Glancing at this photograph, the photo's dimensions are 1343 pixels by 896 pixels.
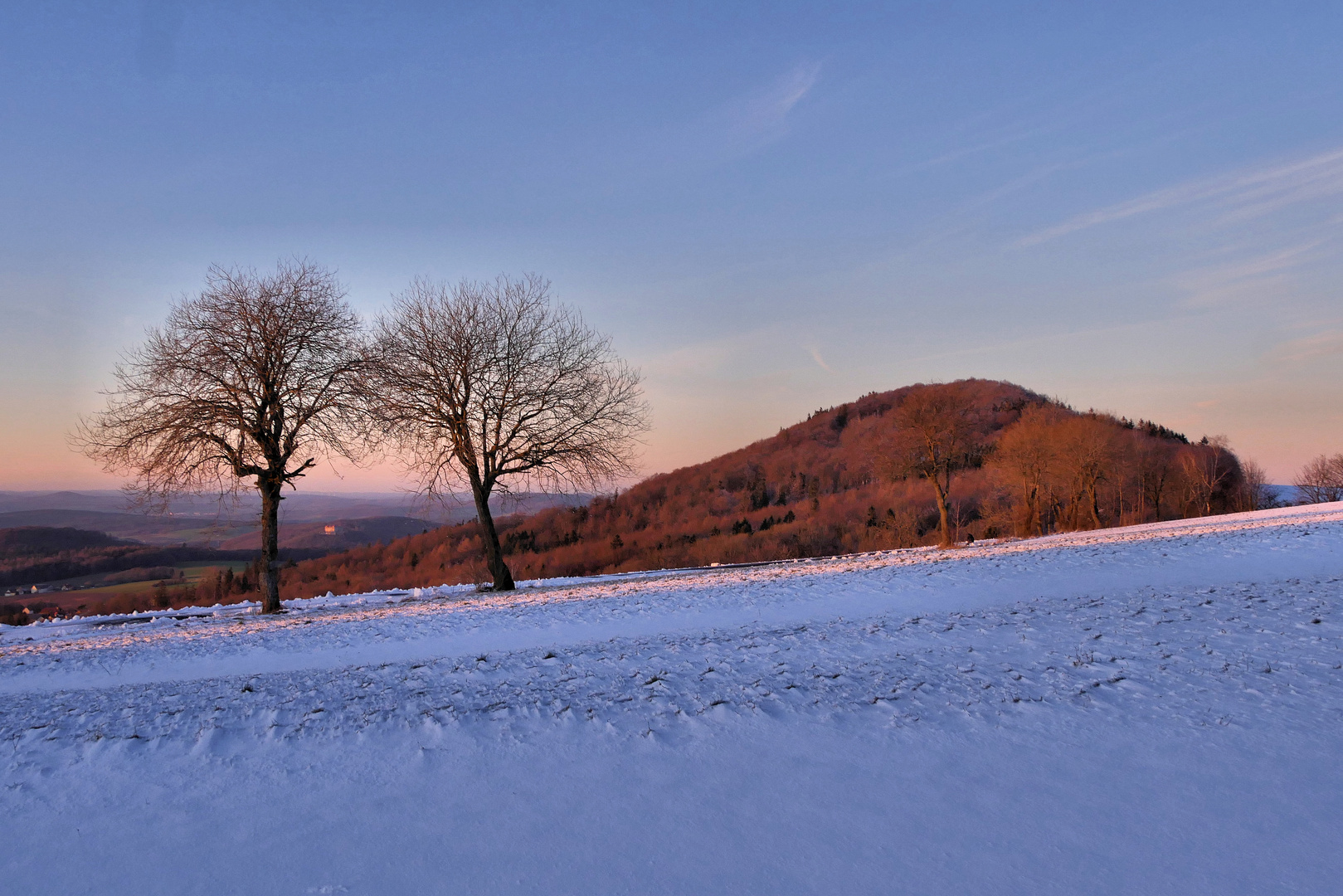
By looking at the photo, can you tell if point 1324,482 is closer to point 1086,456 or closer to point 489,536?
point 1086,456

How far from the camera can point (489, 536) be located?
27.0 m

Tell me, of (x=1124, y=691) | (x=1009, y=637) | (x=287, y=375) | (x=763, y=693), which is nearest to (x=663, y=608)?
(x=1009, y=637)

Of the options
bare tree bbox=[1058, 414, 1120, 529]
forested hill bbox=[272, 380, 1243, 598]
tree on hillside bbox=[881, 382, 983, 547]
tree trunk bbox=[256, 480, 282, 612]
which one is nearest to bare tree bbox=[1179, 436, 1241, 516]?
forested hill bbox=[272, 380, 1243, 598]

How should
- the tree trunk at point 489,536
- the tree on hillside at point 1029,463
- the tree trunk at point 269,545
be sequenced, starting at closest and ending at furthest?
1. the tree trunk at point 269,545
2. the tree trunk at point 489,536
3. the tree on hillside at point 1029,463

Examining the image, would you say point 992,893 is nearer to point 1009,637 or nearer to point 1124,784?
point 1124,784

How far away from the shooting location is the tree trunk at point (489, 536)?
2641 cm

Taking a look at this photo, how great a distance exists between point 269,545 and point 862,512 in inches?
3711

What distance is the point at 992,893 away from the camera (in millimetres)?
4148

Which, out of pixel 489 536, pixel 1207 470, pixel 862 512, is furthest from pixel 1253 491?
pixel 489 536

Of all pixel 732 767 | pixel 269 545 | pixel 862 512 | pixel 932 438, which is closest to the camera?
pixel 732 767

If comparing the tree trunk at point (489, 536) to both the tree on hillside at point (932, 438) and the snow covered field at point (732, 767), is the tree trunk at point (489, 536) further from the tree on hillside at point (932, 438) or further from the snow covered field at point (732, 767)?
the tree on hillside at point (932, 438)

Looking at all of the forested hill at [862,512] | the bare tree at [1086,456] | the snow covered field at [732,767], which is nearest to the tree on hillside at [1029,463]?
the forested hill at [862,512]

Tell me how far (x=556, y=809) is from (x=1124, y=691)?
534 cm

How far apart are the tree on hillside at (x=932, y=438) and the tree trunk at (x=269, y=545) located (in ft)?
101
